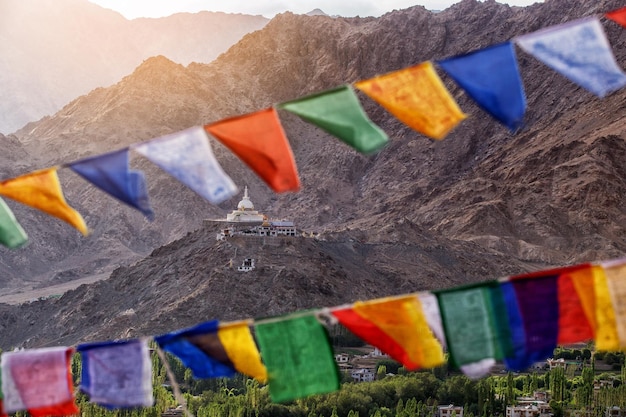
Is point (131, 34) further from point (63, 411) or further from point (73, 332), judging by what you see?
point (63, 411)

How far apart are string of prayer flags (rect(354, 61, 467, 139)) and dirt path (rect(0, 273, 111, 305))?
62156 mm

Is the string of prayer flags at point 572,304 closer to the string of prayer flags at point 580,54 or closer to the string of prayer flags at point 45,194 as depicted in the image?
the string of prayer flags at point 580,54

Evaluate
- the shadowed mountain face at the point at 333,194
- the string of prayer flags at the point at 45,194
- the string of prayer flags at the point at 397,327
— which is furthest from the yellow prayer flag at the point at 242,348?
the shadowed mountain face at the point at 333,194

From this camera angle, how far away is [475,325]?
1325cm

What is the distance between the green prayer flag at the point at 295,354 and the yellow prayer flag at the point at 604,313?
110 inches

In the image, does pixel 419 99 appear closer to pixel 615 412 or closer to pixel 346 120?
pixel 346 120

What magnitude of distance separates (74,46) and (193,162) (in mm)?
141648

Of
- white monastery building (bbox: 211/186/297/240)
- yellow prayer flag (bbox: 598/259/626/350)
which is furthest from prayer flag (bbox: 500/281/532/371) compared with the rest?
white monastery building (bbox: 211/186/297/240)

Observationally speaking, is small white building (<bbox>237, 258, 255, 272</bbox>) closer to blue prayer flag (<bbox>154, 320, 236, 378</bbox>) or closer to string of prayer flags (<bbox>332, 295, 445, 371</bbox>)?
blue prayer flag (<bbox>154, 320, 236, 378</bbox>)

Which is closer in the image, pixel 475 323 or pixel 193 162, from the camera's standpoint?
pixel 475 323

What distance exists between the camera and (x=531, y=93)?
104 m

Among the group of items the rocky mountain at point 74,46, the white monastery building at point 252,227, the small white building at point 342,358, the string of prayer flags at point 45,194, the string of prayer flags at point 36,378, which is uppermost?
the rocky mountain at point 74,46

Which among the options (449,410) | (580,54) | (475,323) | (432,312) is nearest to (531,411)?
(449,410)

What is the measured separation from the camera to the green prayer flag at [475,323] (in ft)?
43.2
